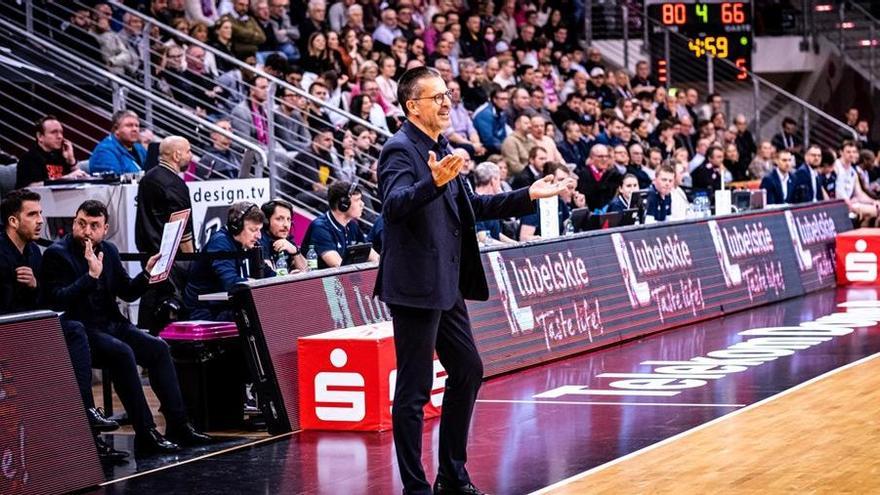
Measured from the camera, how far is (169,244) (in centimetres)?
909

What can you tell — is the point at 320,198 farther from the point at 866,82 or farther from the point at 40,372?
the point at 866,82

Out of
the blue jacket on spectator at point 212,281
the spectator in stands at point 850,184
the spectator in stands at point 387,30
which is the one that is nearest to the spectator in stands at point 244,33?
the spectator in stands at point 387,30

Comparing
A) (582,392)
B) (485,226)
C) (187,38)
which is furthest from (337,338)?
(187,38)

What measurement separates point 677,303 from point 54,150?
5914 millimetres

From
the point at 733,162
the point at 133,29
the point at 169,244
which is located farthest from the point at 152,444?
the point at 733,162

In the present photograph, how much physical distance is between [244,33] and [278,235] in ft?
23.1

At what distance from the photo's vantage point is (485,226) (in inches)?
539

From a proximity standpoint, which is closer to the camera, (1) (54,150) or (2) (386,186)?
(2) (386,186)

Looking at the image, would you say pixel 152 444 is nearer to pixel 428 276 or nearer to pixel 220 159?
pixel 428 276

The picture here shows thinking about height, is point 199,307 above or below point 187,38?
below

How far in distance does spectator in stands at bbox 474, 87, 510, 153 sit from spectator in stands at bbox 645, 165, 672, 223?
3477 mm

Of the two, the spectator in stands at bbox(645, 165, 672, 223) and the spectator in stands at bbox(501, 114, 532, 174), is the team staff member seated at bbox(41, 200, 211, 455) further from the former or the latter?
the spectator in stands at bbox(501, 114, 532, 174)

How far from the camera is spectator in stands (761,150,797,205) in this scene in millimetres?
18844

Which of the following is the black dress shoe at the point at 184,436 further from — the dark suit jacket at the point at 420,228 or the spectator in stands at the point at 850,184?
the spectator in stands at the point at 850,184
